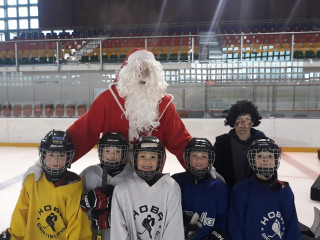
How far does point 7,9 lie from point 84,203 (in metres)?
14.7

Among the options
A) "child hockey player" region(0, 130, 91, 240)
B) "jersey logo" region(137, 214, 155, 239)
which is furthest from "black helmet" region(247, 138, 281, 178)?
"child hockey player" region(0, 130, 91, 240)

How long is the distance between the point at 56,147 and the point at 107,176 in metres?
0.31

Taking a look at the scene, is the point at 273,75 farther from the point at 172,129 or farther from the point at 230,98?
the point at 172,129

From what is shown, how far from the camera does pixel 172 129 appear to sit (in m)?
1.89

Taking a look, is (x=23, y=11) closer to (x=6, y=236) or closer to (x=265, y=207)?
(x=6, y=236)

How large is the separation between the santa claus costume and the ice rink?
3.68ft

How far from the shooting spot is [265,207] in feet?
5.01

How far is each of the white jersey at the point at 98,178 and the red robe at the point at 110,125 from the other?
192 mm

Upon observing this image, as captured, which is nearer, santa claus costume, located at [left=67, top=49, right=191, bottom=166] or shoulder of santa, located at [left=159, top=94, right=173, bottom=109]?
santa claus costume, located at [left=67, top=49, right=191, bottom=166]

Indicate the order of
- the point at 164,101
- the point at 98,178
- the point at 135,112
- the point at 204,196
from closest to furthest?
the point at 204,196 < the point at 98,178 < the point at 135,112 < the point at 164,101

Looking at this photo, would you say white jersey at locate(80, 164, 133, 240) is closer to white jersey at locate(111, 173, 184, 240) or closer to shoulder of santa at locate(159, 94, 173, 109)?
white jersey at locate(111, 173, 184, 240)

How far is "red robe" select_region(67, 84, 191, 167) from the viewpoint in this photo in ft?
6.05

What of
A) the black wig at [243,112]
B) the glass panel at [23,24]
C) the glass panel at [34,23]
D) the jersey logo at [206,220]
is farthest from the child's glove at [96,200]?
the glass panel at [23,24]

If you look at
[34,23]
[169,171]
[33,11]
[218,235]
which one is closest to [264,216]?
[218,235]
